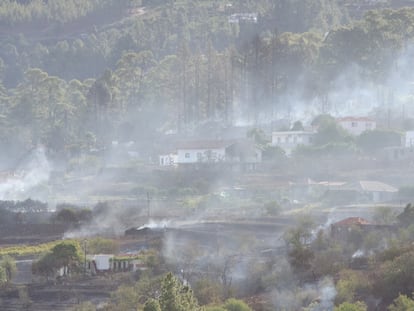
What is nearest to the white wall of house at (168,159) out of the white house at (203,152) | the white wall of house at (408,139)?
the white house at (203,152)

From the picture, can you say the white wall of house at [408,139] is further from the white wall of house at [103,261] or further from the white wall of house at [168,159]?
the white wall of house at [103,261]

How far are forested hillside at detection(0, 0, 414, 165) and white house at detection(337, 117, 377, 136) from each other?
6.84 meters

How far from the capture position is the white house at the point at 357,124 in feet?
233

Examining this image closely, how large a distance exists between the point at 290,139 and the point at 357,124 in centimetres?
353

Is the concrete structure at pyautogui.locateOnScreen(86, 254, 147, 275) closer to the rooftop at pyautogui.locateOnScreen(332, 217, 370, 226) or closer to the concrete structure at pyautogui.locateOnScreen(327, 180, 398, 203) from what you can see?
the rooftop at pyautogui.locateOnScreen(332, 217, 370, 226)

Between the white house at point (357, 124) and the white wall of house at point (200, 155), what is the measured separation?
6.43m

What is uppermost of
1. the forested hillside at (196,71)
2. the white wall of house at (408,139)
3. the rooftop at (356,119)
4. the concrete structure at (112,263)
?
the forested hillside at (196,71)

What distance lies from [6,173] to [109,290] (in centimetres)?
3505

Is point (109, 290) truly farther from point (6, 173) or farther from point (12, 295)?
point (6, 173)

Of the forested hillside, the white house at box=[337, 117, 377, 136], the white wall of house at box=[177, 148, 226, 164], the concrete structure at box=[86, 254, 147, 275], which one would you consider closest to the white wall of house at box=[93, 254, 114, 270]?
the concrete structure at box=[86, 254, 147, 275]

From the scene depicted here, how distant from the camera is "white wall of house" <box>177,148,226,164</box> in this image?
70500 millimetres

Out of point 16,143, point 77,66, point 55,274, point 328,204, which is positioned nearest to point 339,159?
point 328,204

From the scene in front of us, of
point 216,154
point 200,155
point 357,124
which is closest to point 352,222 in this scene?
point 216,154

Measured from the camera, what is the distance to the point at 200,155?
71.1 metres
